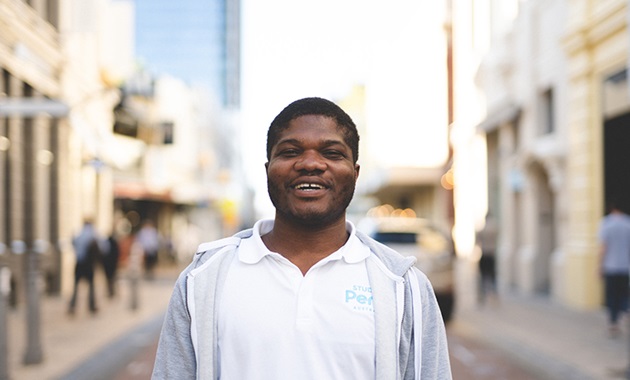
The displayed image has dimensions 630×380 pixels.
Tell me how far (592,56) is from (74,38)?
11.7 meters

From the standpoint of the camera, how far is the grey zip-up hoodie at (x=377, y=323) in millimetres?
2086

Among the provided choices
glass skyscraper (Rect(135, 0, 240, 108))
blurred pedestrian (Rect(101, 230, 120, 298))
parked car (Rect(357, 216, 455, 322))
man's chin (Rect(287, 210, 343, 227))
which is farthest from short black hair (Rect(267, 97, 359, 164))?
glass skyscraper (Rect(135, 0, 240, 108))

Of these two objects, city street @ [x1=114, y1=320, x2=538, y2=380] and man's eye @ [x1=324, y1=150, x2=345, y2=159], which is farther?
city street @ [x1=114, y1=320, x2=538, y2=380]

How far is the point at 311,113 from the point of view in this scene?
2.22 metres

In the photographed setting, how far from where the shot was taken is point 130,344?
989 cm

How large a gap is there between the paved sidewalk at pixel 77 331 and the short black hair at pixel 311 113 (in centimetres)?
609

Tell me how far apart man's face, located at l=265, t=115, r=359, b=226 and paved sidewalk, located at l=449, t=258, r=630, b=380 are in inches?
248

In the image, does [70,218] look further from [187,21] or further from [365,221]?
[187,21]

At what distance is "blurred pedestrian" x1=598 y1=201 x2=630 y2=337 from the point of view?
32.9ft

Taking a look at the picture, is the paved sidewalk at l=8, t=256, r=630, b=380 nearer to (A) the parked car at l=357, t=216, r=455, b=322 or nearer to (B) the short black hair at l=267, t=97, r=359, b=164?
(A) the parked car at l=357, t=216, r=455, b=322

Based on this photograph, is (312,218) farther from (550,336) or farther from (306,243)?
(550,336)

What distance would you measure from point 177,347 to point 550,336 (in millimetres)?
9212

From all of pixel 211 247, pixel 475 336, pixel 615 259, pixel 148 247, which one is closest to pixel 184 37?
pixel 148 247

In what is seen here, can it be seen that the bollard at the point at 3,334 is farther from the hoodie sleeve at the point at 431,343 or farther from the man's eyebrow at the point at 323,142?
the hoodie sleeve at the point at 431,343
